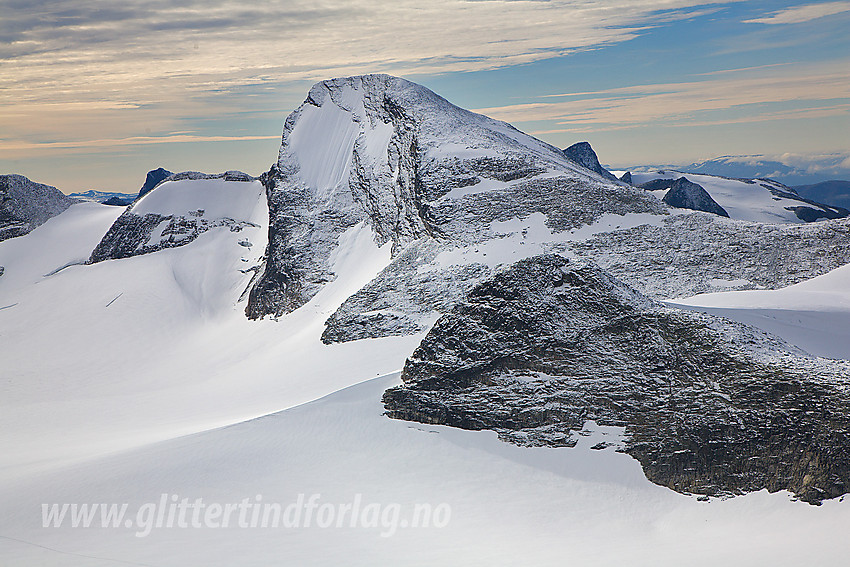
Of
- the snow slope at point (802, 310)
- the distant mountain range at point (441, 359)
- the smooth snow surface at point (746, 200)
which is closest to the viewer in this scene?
the distant mountain range at point (441, 359)

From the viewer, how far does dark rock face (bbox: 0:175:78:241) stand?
3607 inches

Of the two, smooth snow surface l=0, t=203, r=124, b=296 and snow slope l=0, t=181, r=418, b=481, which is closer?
snow slope l=0, t=181, r=418, b=481

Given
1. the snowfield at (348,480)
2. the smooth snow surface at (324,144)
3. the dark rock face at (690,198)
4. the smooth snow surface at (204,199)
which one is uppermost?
the smooth snow surface at (324,144)

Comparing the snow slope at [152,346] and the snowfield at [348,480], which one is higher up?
the snowfield at [348,480]

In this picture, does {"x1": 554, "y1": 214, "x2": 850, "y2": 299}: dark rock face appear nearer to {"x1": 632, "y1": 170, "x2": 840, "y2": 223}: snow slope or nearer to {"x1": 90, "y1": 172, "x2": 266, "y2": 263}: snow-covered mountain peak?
{"x1": 90, "y1": 172, "x2": 266, "y2": 263}: snow-covered mountain peak

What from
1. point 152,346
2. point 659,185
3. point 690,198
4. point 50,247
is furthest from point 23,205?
point 659,185

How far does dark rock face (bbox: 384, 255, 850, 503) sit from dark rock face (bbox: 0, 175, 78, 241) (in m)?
89.0

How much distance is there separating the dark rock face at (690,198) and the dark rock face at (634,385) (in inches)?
3526

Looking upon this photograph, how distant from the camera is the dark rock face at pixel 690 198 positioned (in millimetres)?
105812

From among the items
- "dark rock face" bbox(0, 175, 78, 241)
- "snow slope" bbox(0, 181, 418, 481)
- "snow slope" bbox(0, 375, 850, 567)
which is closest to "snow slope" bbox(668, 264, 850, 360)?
"snow slope" bbox(0, 375, 850, 567)

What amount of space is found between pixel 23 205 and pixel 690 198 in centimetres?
11064

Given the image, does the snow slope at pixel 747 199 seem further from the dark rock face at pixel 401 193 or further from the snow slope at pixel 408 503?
the snow slope at pixel 408 503

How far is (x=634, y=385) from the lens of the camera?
23359mm

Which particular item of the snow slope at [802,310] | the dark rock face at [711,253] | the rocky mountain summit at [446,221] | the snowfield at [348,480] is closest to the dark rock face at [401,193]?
the rocky mountain summit at [446,221]
